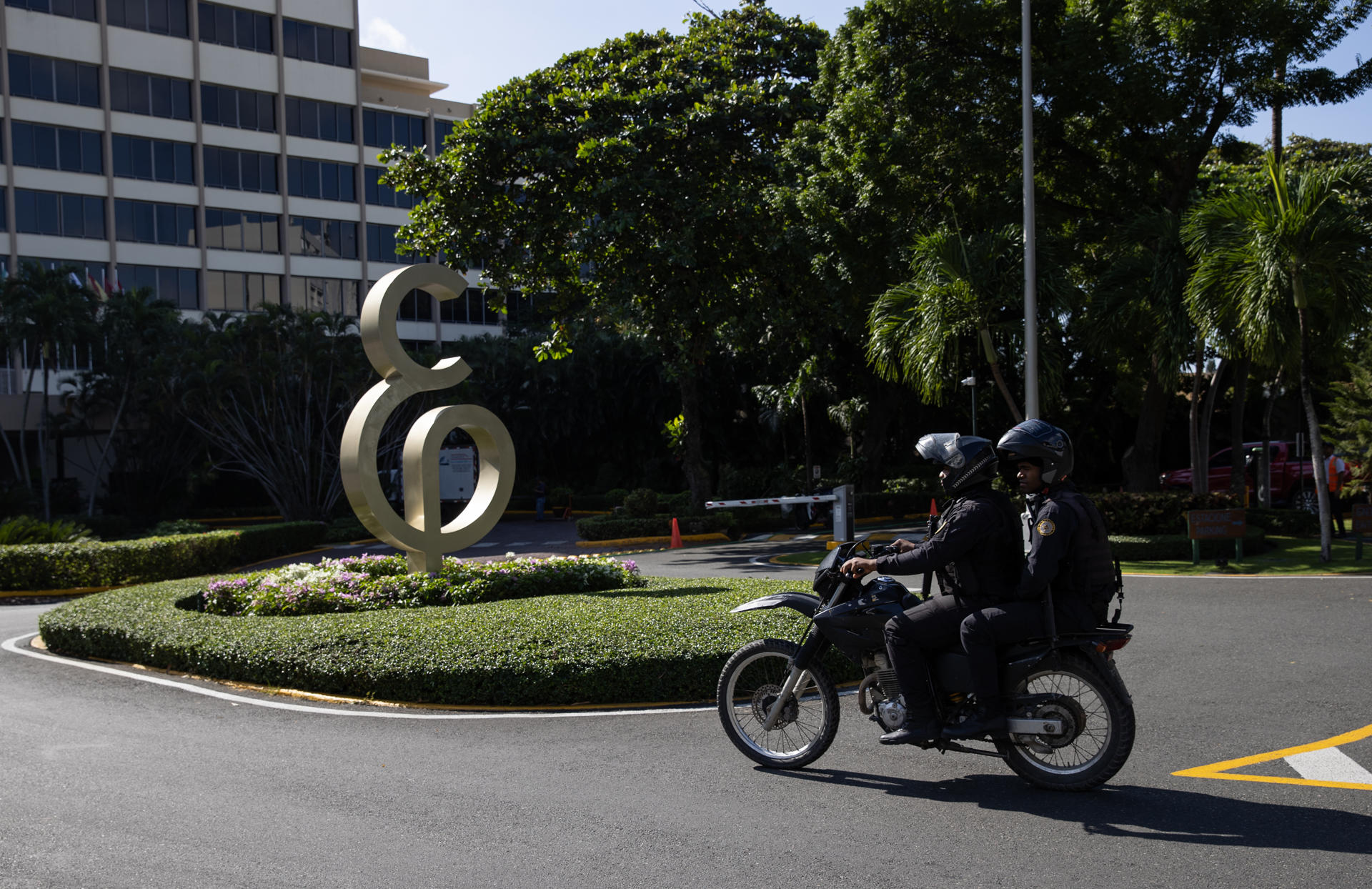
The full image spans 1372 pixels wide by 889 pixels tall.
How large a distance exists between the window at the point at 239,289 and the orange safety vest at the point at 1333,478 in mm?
39185

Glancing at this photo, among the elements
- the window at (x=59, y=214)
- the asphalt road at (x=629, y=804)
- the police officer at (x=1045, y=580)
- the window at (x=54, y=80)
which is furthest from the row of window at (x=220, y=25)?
the police officer at (x=1045, y=580)

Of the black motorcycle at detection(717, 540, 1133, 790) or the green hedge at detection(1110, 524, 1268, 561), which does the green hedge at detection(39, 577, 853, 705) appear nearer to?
Answer: the black motorcycle at detection(717, 540, 1133, 790)

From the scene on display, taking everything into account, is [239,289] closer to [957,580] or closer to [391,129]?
[391,129]

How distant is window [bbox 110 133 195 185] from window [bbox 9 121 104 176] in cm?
75

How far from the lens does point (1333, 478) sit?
2342 cm

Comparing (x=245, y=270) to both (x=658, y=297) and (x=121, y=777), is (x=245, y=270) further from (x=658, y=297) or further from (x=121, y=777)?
(x=121, y=777)

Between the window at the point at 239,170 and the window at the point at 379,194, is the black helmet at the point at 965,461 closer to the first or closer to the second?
the window at the point at 239,170

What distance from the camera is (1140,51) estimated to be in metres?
18.1

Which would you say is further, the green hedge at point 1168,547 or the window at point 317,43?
the window at point 317,43

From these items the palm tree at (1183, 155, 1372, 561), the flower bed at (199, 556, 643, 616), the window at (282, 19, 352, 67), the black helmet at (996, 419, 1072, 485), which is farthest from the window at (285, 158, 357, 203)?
the black helmet at (996, 419, 1072, 485)

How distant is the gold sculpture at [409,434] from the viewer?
12.0m

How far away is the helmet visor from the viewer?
561 centimetres

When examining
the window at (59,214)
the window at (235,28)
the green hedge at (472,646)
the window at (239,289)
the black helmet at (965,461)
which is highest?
the window at (235,28)

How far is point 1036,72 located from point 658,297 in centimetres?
861
